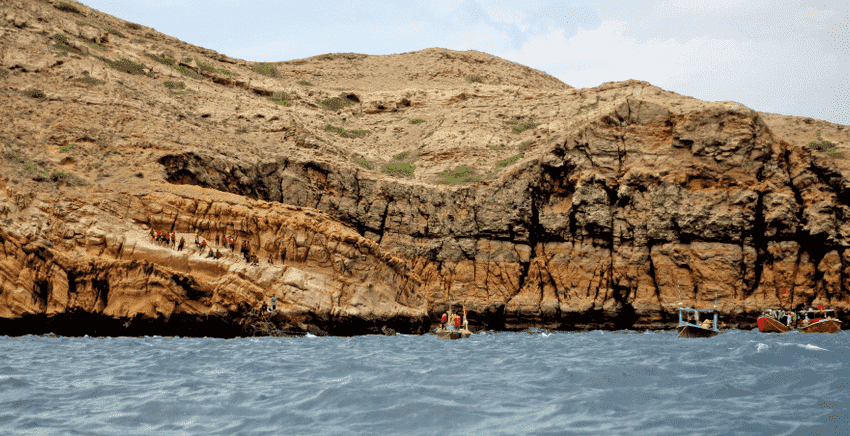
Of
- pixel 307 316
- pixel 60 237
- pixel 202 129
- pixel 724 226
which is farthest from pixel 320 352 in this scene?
pixel 724 226

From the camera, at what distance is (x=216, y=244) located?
2952 cm

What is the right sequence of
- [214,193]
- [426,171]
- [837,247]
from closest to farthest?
[214,193] → [837,247] → [426,171]

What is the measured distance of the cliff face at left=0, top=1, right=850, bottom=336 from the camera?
1057 inches

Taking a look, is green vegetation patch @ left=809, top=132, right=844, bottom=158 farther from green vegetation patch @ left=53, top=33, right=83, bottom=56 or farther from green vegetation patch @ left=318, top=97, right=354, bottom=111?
green vegetation patch @ left=53, top=33, right=83, bottom=56

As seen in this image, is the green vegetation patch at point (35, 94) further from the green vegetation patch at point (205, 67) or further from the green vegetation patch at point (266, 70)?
the green vegetation patch at point (266, 70)

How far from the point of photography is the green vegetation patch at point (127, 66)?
165ft

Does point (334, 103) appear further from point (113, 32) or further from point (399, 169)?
point (113, 32)

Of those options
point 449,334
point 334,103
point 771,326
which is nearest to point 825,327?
point 771,326

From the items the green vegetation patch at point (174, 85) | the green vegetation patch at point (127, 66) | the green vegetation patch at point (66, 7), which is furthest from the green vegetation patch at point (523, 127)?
the green vegetation patch at point (66, 7)

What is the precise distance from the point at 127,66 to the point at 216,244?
1273 inches

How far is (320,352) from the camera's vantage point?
1903cm

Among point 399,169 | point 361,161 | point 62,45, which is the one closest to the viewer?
point 62,45

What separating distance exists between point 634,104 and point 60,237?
4280 cm

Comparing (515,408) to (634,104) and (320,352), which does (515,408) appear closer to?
(320,352)
